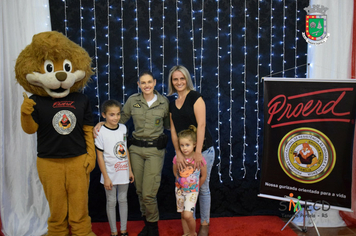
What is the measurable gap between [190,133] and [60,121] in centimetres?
100

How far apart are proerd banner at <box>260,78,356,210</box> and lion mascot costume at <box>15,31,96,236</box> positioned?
1.63 metres

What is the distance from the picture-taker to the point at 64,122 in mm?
2258

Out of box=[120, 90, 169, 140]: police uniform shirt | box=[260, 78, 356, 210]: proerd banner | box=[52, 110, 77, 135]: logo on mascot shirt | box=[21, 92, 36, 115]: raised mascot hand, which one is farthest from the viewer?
box=[260, 78, 356, 210]: proerd banner

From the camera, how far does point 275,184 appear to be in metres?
2.78

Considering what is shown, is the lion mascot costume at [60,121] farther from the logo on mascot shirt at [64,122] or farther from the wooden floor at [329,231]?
the wooden floor at [329,231]

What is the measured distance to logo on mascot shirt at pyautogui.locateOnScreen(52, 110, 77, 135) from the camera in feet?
7.36

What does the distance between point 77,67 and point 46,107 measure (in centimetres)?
38

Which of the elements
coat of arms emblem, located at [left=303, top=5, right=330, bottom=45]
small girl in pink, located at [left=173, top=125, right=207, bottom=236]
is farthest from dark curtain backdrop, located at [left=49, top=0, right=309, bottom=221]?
small girl in pink, located at [left=173, top=125, right=207, bottom=236]

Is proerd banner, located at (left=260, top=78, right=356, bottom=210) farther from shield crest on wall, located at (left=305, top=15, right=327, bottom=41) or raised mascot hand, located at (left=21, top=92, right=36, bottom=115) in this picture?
raised mascot hand, located at (left=21, top=92, right=36, bottom=115)

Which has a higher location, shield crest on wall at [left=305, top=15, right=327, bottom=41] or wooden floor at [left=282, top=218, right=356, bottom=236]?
shield crest on wall at [left=305, top=15, right=327, bottom=41]

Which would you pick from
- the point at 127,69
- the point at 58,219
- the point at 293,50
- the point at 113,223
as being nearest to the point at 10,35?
the point at 127,69

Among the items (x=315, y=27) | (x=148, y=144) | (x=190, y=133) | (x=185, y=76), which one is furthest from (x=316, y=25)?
(x=148, y=144)

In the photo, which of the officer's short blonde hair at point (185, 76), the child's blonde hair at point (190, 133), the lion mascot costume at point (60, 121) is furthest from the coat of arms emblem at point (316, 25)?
the lion mascot costume at point (60, 121)

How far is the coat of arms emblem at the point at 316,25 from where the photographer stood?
2908 millimetres
